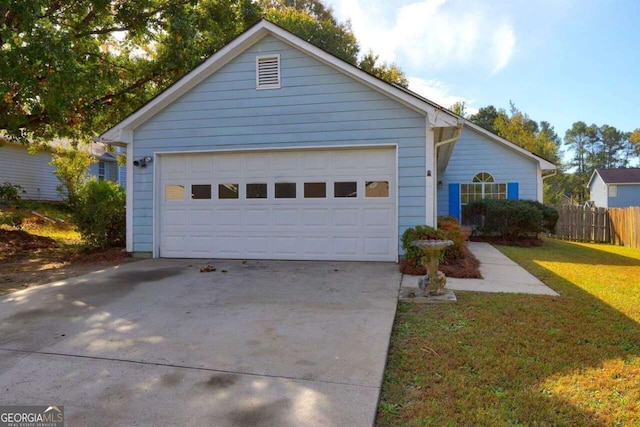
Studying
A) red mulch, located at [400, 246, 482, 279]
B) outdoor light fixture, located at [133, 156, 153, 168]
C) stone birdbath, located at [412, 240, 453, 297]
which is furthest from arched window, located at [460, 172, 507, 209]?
outdoor light fixture, located at [133, 156, 153, 168]

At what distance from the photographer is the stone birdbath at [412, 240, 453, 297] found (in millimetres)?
4945

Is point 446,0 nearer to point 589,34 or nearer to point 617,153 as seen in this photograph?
point 589,34

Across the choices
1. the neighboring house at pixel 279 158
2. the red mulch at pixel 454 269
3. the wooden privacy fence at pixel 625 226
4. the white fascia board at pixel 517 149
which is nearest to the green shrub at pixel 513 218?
the white fascia board at pixel 517 149

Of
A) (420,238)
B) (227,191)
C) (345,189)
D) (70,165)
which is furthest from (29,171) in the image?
(420,238)

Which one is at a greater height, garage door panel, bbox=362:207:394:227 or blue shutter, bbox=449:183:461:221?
blue shutter, bbox=449:183:461:221

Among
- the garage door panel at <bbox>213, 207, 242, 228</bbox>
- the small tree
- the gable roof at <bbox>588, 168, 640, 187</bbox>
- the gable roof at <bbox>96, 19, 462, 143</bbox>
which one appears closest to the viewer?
the gable roof at <bbox>96, 19, 462, 143</bbox>

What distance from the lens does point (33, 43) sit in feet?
24.1

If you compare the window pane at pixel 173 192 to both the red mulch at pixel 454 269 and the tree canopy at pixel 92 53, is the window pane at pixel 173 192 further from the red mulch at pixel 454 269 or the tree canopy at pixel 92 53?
the red mulch at pixel 454 269

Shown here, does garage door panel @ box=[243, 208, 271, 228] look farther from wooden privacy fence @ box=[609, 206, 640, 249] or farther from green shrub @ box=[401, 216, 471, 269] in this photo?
wooden privacy fence @ box=[609, 206, 640, 249]

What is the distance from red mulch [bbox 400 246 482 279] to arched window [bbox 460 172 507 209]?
8329 mm

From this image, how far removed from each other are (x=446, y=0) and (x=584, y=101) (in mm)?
16477

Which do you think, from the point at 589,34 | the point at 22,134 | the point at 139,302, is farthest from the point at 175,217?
the point at 589,34

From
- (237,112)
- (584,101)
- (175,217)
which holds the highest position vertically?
(584,101)

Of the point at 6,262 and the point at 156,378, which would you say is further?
the point at 6,262
